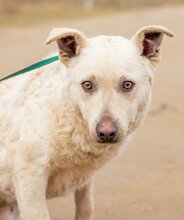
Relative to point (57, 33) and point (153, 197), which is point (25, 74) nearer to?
point (57, 33)

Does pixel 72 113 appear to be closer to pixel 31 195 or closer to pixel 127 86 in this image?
pixel 127 86

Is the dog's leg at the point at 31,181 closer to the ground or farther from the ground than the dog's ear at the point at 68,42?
closer to the ground

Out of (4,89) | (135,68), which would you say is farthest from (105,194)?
(135,68)

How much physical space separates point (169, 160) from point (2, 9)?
21.8 m

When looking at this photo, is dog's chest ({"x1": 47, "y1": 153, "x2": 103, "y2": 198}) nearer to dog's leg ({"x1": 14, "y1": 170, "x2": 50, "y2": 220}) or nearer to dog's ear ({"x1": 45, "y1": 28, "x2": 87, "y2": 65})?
dog's leg ({"x1": 14, "y1": 170, "x2": 50, "y2": 220})

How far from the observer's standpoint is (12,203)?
7387mm

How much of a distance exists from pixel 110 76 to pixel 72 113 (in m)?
0.60

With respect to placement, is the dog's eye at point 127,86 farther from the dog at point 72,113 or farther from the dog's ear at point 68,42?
the dog's ear at point 68,42

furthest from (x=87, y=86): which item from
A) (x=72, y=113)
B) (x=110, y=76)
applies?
(x=72, y=113)

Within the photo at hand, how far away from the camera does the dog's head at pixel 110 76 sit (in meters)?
6.20

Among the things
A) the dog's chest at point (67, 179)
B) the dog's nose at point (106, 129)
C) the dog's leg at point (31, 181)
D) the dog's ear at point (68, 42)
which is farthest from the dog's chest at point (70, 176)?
the dog's ear at point (68, 42)

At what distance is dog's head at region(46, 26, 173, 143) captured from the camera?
20.4 ft

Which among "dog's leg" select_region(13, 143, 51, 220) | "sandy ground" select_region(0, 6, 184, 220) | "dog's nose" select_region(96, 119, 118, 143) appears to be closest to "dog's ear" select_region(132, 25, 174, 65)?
"dog's nose" select_region(96, 119, 118, 143)

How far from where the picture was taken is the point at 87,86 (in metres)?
6.34
